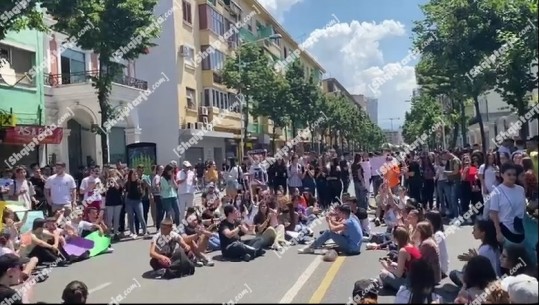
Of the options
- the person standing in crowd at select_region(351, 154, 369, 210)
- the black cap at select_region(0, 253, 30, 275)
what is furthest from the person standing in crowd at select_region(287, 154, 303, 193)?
the black cap at select_region(0, 253, 30, 275)

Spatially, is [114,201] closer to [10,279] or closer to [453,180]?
[10,279]

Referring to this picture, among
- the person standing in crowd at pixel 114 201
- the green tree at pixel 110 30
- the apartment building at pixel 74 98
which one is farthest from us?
the apartment building at pixel 74 98

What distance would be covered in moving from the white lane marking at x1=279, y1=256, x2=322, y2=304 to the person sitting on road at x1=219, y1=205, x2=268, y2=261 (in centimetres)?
125

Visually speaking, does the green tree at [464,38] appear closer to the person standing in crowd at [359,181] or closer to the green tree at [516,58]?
the green tree at [516,58]

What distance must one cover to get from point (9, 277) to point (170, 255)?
2748 mm

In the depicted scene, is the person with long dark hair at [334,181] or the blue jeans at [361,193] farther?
the person with long dark hair at [334,181]

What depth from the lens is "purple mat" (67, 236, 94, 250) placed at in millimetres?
12008

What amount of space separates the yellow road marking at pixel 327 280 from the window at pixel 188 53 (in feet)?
105

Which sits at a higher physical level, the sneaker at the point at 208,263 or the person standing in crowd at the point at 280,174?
the person standing in crowd at the point at 280,174

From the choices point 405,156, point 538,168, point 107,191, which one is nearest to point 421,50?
point 405,156

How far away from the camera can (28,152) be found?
79.7ft

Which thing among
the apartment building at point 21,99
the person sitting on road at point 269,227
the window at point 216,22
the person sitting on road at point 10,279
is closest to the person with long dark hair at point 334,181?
the person sitting on road at point 269,227

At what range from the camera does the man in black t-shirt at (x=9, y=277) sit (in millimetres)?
7191

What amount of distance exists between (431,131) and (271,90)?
27.5 metres
